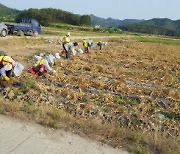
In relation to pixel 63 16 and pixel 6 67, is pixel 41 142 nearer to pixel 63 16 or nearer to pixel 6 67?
pixel 6 67

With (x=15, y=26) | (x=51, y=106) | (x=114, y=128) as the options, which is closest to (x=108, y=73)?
(x=51, y=106)

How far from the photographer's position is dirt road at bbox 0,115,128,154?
4277 mm

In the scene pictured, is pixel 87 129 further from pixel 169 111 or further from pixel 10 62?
pixel 10 62

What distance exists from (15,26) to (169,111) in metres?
21.9

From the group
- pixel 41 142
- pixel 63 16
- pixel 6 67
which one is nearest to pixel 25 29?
pixel 6 67

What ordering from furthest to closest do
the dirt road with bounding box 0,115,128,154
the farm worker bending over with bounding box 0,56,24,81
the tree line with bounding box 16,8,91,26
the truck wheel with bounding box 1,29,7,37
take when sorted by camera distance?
the tree line with bounding box 16,8,91,26, the truck wheel with bounding box 1,29,7,37, the farm worker bending over with bounding box 0,56,24,81, the dirt road with bounding box 0,115,128,154

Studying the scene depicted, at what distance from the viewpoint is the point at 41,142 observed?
4.52 metres

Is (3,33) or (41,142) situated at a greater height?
(41,142)

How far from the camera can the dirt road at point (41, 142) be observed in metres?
4.28

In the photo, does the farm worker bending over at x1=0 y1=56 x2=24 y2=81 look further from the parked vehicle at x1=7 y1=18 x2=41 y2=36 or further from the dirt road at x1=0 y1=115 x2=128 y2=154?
the parked vehicle at x1=7 y1=18 x2=41 y2=36

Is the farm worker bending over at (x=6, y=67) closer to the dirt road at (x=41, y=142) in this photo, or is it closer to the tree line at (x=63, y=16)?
the dirt road at (x=41, y=142)

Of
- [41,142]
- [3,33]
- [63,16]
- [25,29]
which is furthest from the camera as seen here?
[63,16]

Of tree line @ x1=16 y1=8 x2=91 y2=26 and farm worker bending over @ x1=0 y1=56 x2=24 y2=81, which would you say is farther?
tree line @ x1=16 y1=8 x2=91 y2=26

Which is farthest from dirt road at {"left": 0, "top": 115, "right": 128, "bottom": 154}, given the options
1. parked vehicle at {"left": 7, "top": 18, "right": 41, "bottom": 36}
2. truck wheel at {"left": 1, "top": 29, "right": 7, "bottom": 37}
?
parked vehicle at {"left": 7, "top": 18, "right": 41, "bottom": 36}
